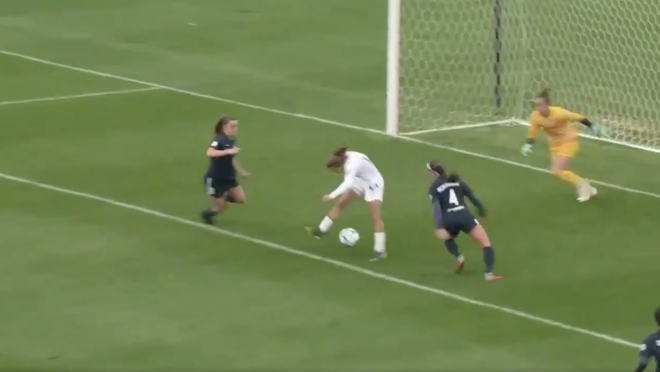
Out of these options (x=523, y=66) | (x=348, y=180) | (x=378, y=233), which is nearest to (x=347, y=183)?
(x=348, y=180)

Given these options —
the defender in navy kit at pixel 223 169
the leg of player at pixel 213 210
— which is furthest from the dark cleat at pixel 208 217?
the defender in navy kit at pixel 223 169

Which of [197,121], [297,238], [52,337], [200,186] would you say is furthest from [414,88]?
[52,337]

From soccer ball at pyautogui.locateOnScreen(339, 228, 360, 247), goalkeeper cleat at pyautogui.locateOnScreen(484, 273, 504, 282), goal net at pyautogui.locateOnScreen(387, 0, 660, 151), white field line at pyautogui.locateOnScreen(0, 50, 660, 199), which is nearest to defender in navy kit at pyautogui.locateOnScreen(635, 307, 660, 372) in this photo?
goalkeeper cleat at pyautogui.locateOnScreen(484, 273, 504, 282)

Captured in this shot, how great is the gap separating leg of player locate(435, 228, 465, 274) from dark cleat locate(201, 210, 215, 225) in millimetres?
3579

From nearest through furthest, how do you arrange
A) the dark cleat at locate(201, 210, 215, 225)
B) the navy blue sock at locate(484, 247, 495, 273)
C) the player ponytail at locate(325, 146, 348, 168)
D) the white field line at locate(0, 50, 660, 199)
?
1. the navy blue sock at locate(484, 247, 495, 273)
2. the player ponytail at locate(325, 146, 348, 168)
3. the dark cleat at locate(201, 210, 215, 225)
4. the white field line at locate(0, 50, 660, 199)

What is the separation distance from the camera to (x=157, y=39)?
34.2m

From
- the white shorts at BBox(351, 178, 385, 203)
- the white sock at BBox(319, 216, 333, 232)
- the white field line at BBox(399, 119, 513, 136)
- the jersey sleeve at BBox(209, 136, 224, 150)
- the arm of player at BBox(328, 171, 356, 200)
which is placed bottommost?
the white field line at BBox(399, 119, 513, 136)

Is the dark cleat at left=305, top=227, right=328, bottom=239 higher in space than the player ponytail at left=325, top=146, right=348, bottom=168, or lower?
lower

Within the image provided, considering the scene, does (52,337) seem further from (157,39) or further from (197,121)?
(157,39)

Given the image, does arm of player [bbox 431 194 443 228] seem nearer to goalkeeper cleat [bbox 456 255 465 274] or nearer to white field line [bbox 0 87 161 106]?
goalkeeper cleat [bbox 456 255 465 274]

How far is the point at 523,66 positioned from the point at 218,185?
9.04 meters

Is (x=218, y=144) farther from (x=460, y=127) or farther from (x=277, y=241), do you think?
(x=460, y=127)

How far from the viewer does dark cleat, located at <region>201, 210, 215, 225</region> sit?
2014 centimetres

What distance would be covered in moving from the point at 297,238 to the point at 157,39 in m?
15.5
